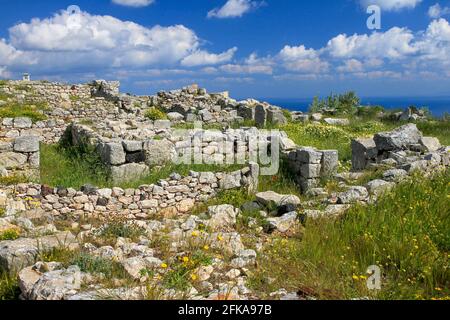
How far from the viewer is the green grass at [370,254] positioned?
481 centimetres

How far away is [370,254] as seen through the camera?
18.5ft

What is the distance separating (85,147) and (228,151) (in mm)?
4329

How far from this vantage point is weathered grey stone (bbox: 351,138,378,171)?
481 inches

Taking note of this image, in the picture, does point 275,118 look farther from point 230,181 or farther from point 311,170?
point 230,181

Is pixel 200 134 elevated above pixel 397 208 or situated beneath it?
elevated above

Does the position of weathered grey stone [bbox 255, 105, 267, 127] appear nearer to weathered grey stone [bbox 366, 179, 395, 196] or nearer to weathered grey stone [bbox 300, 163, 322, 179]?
weathered grey stone [bbox 300, 163, 322, 179]

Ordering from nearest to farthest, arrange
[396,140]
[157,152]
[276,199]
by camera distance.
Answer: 1. [276,199]
2. [157,152]
3. [396,140]

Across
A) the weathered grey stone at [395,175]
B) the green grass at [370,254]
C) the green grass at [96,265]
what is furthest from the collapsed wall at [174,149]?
the green grass at [96,265]

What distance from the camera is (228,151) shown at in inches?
452

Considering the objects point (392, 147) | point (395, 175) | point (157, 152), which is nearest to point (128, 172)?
point (157, 152)

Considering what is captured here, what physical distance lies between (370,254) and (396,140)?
Answer: 7.21 metres
